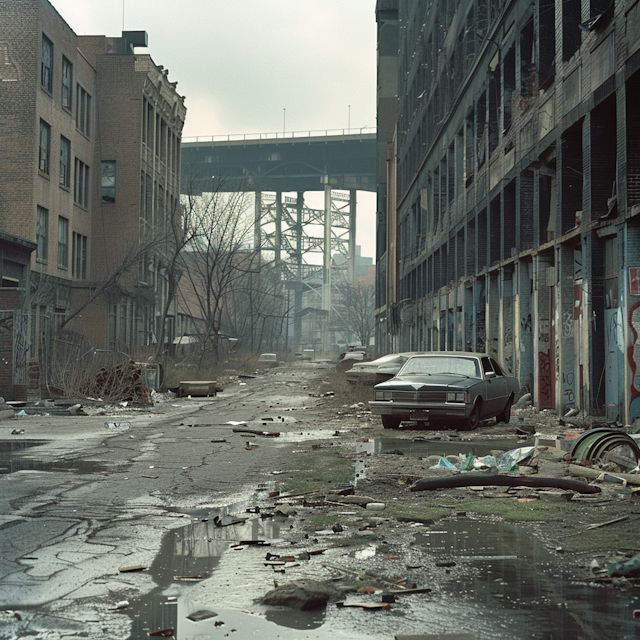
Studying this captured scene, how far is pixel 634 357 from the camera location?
1505 centimetres

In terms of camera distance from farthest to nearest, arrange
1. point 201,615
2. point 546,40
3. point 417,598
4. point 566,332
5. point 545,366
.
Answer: point 546,40, point 545,366, point 566,332, point 417,598, point 201,615

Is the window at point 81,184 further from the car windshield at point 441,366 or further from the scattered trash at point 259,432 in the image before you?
the scattered trash at point 259,432

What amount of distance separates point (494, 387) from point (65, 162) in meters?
28.3

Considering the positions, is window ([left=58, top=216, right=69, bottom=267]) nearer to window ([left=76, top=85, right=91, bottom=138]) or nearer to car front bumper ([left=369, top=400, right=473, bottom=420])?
window ([left=76, top=85, right=91, bottom=138])

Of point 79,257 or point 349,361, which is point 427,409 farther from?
point 79,257

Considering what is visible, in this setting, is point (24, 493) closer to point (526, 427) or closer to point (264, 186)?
point (526, 427)

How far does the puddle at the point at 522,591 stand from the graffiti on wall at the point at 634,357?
29.4ft

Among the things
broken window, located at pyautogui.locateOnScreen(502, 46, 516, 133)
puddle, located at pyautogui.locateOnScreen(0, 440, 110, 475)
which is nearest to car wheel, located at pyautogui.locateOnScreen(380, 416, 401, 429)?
puddle, located at pyautogui.locateOnScreen(0, 440, 110, 475)

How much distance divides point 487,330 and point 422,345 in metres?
19.0

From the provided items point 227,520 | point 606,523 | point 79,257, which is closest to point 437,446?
point 606,523

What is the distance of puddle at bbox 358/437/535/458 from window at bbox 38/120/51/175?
26.4m

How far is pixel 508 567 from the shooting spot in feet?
18.7

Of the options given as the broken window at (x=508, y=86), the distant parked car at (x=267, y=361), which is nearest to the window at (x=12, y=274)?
the broken window at (x=508, y=86)

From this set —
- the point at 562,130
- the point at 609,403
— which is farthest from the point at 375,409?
the point at 562,130
